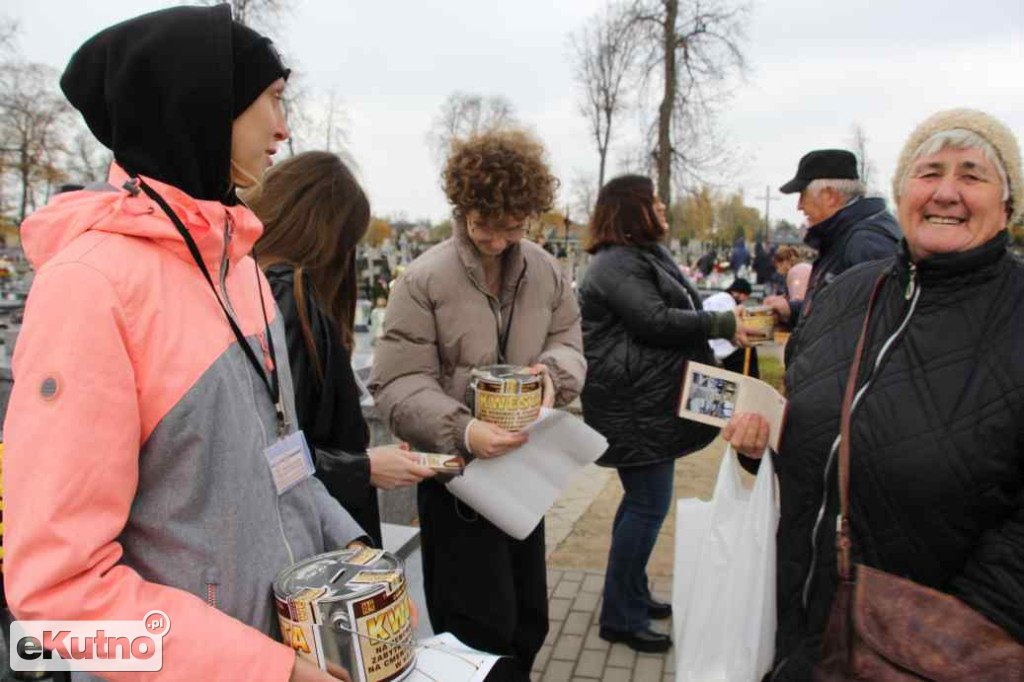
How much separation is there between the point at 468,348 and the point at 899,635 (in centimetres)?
149

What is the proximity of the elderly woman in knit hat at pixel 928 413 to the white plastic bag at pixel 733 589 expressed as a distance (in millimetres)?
49

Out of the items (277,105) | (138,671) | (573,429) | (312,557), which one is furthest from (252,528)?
(573,429)

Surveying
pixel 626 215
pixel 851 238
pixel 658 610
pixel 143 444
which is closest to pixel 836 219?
pixel 851 238

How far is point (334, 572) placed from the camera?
4.15ft

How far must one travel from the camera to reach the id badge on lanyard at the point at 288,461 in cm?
127

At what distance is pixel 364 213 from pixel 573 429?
1.04m

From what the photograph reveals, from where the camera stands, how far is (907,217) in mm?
1783

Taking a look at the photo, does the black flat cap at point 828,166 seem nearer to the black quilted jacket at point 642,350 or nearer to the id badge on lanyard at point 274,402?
the black quilted jacket at point 642,350

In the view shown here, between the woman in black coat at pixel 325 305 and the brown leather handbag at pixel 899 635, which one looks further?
the woman in black coat at pixel 325 305

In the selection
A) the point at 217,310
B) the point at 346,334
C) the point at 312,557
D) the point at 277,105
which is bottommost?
the point at 312,557

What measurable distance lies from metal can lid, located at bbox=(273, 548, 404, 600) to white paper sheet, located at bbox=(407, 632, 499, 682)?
180mm

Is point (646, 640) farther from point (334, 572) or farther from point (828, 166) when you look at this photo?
point (334, 572)

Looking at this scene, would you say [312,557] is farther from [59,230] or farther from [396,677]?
[59,230]

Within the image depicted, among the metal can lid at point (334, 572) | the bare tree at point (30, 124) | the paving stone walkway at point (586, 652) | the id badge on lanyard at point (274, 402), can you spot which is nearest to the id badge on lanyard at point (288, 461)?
the id badge on lanyard at point (274, 402)
